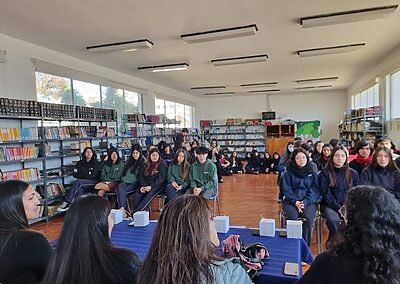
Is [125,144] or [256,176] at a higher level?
[125,144]

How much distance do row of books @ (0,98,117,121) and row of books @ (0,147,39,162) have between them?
528mm

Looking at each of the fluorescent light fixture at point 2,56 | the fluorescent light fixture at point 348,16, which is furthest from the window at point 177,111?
the fluorescent light fixture at point 348,16

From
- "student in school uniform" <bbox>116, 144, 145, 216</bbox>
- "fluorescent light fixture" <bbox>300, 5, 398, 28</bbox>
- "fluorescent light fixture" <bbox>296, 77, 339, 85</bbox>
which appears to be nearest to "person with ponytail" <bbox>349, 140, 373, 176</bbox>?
"fluorescent light fixture" <bbox>300, 5, 398, 28</bbox>

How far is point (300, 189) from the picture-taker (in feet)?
12.0

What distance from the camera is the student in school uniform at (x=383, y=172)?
11.3ft

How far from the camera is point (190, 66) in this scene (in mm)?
7418

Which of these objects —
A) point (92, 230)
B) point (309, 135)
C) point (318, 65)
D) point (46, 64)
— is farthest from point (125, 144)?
point (309, 135)

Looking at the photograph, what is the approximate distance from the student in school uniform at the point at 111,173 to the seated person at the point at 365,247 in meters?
4.37

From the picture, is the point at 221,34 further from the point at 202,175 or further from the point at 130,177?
the point at 130,177

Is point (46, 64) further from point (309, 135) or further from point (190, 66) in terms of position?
point (309, 135)

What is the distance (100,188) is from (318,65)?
19.7 feet

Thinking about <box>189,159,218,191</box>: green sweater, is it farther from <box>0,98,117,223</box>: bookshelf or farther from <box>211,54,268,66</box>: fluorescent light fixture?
<box>211,54,268,66</box>: fluorescent light fixture

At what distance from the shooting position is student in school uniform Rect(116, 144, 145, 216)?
4914 mm

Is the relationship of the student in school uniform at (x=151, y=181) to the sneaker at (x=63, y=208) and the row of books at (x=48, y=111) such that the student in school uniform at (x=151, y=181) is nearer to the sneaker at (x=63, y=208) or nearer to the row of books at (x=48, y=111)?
the sneaker at (x=63, y=208)
